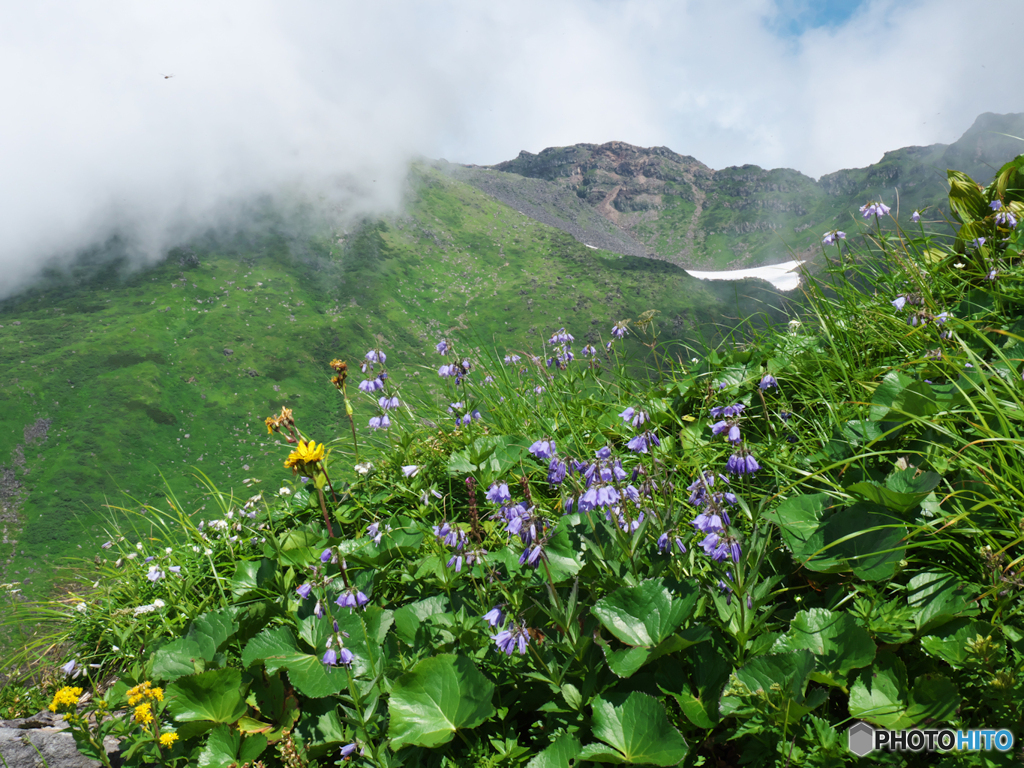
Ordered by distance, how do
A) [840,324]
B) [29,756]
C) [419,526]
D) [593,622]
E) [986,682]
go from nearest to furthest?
[986,682]
[593,622]
[29,756]
[419,526]
[840,324]

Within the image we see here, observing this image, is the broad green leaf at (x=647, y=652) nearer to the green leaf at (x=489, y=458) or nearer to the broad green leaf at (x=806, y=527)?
the broad green leaf at (x=806, y=527)

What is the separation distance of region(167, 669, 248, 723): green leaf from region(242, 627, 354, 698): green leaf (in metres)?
0.12

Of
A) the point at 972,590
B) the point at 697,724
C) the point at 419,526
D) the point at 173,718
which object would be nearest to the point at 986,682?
the point at 972,590

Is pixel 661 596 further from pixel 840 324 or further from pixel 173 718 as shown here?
pixel 840 324

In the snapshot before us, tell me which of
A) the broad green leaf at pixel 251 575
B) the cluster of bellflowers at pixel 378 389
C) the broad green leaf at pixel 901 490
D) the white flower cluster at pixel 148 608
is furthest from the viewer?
the cluster of bellflowers at pixel 378 389

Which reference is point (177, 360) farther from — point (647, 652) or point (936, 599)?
point (936, 599)

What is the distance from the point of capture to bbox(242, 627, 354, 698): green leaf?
2.66 metres

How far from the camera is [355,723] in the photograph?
248 centimetres

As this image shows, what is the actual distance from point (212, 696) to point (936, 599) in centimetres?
359

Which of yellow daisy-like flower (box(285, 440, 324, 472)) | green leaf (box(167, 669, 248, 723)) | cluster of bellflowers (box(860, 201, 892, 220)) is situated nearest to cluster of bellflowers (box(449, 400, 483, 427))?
yellow daisy-like flower (box(285, 440, 324, 472))

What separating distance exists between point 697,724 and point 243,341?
17997 centimetres

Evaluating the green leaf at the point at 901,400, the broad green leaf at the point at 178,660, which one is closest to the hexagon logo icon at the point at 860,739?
the green leaf at the point at 901,400

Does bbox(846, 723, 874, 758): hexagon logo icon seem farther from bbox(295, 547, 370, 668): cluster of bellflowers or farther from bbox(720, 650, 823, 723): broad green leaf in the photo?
bbox(295, 547, 370, 668): cluster of bellflowers

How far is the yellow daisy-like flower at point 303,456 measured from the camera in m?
3.17
